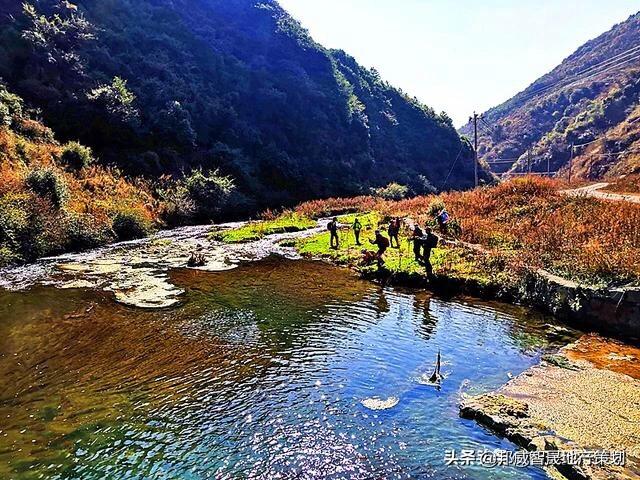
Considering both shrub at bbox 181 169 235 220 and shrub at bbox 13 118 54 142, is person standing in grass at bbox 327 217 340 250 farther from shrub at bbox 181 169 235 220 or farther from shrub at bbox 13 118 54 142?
shrub at bbox 13 118 54 142

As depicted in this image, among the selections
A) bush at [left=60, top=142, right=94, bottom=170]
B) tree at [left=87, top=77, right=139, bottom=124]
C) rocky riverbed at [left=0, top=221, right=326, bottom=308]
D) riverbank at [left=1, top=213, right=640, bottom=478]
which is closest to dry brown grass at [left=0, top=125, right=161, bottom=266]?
bush at [left=60, top=142, right=94, bottom=170]

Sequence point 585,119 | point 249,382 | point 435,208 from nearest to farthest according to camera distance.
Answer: point 249,382
point 435,208
point 585,119

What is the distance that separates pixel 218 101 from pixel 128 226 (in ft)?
154

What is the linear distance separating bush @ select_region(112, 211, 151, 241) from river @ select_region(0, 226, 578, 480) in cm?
1617

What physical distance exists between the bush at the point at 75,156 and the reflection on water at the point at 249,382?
1118 inches

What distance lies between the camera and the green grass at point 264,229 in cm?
3581

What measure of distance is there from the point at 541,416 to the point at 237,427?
6.23 m

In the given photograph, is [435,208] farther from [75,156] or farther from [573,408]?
[75,156]

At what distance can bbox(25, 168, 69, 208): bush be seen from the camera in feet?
101

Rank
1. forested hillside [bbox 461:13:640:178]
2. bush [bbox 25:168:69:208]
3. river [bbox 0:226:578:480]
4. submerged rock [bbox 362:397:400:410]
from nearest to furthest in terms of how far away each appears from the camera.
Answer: river [bbox 0:226:578:480] < submerged rock [bbox 362:397:400:410] < bush [bbox 25:168:69:208] < forested hillside [bbox 461:13:640:178]

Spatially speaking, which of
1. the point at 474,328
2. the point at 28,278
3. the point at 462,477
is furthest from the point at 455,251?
the point at 28,278

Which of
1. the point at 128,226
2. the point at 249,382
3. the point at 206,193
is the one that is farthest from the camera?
the point at 206,193

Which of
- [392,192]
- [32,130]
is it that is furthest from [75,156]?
[392,192]

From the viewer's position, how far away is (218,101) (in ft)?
251
